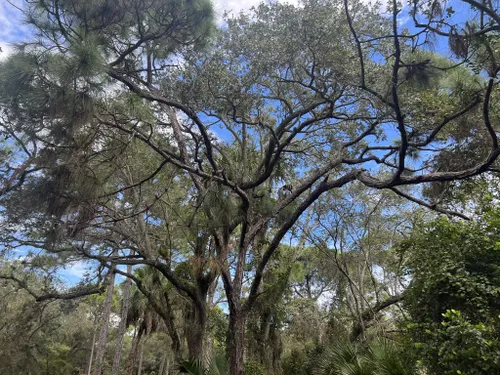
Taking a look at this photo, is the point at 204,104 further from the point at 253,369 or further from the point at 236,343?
the point at 253,369

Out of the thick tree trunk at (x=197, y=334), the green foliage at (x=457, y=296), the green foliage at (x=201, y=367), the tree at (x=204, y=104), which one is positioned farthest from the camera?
the thick tree trunk at (x=197, y=334)

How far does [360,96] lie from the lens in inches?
263

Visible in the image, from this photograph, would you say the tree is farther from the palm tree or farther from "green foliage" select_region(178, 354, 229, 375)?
the palm tree

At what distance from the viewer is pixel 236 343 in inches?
258

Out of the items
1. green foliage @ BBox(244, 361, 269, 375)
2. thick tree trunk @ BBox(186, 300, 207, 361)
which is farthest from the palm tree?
thick tree trunk @ BBox(186, 300, 207, 361)

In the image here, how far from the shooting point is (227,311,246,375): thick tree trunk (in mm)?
6457

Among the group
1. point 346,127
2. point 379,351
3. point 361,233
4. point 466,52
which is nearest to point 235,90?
point 346,127

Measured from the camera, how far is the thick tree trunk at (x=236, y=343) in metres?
6.46

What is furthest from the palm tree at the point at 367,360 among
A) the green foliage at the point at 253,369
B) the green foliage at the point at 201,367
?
the green foliage at the point at 201,367

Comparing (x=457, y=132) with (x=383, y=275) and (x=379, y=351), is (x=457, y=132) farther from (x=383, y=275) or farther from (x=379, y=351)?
(x=383, y=275)

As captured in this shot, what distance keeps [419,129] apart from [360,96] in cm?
116

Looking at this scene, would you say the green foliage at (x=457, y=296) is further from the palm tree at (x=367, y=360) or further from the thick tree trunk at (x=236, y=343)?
the thick tree trunk at (x=236, y=343)

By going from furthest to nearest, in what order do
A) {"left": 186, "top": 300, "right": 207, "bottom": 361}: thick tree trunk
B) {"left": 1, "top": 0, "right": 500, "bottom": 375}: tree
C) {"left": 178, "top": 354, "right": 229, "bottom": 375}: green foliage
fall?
{"left": 186, "top": 300, "right": 207, "bottom": 361}: thick tree trunk, {"left": 178, "top": 354, "right": 229, "bottom": 375}: green foliage, {"left": 1, "top": 0, "right": 500, "bottom": 375}: tree

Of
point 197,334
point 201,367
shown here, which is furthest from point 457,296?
point 197,334
